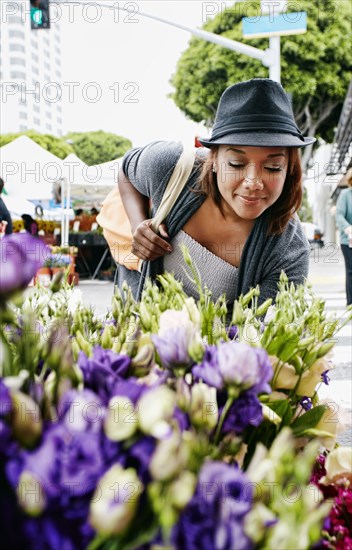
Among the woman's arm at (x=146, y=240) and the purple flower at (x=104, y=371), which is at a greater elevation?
the purple flower at (x=104, y=371)

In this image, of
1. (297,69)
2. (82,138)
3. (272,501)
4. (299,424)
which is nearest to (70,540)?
(272,501)

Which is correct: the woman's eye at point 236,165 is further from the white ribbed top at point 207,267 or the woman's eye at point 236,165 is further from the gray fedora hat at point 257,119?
the white ribbed top at point 207,267

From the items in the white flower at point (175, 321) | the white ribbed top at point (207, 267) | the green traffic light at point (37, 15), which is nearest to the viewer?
the white flower at point (175, 321)

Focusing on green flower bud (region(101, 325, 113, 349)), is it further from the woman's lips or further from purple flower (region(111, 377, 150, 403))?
the woman's lips

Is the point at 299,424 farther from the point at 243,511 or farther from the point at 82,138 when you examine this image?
the point at 82,138

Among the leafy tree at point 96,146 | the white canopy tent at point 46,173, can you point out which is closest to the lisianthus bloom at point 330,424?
the white canopy tent at point 46,173

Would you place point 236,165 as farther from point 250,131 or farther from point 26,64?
point 26,64

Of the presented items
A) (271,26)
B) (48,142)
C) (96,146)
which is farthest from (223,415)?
Result: (96,146)

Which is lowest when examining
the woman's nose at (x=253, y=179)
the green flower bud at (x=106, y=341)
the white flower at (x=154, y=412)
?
the green flower bud at (x=106, y=341)

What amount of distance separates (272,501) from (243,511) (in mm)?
61

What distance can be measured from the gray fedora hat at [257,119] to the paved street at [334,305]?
0.47m

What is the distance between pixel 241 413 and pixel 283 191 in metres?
1.18

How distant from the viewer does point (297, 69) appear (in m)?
22.4

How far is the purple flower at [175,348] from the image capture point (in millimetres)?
734
